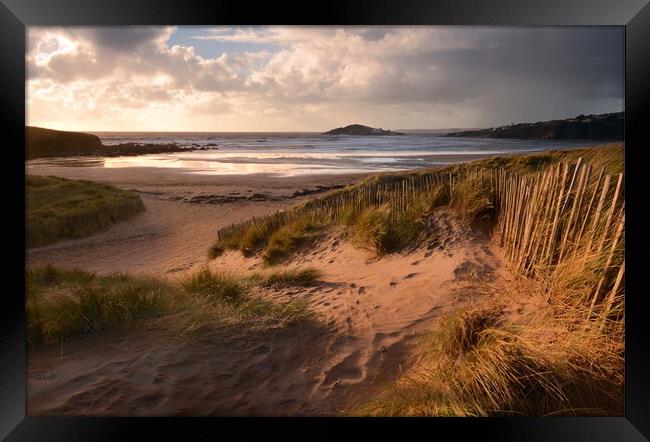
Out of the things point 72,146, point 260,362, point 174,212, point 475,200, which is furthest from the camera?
point 475,200

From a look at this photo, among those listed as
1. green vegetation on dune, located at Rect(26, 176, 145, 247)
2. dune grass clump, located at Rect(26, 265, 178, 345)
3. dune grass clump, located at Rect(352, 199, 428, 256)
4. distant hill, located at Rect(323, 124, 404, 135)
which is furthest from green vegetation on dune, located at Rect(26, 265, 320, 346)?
distant hill, located at Rect(323, 124, 404, 135)

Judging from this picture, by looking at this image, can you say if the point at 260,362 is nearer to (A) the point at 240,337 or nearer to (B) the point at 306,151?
(A) the point at 240,337

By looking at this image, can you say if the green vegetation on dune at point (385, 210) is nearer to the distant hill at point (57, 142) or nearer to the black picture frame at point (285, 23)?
the black picture frame at point (285, 23)

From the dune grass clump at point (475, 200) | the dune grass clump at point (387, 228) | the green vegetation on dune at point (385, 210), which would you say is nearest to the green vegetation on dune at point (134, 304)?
the green vegetation on dune at point (385, 210)

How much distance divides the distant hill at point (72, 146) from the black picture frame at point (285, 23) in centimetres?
12

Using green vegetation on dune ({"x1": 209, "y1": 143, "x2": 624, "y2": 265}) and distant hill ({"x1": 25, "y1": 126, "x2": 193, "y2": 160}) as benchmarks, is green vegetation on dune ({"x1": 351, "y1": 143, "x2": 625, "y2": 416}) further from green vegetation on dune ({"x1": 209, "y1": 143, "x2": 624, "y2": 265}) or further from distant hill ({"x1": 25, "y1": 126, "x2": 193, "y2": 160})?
distant hill ({"x1": 25, "y1": 126, "x2": 193, "y2": 160})

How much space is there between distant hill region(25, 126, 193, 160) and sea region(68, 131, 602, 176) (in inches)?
1.5

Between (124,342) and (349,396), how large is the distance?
148 centimetres

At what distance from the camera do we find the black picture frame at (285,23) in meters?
2.65

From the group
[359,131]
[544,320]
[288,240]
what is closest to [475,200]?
[359,131]

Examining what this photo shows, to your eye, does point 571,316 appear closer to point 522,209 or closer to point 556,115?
point 522,209

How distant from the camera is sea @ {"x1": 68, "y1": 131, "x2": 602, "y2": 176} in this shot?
336 cm

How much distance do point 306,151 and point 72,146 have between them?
1.67 meters

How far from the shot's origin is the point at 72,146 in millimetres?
3234
